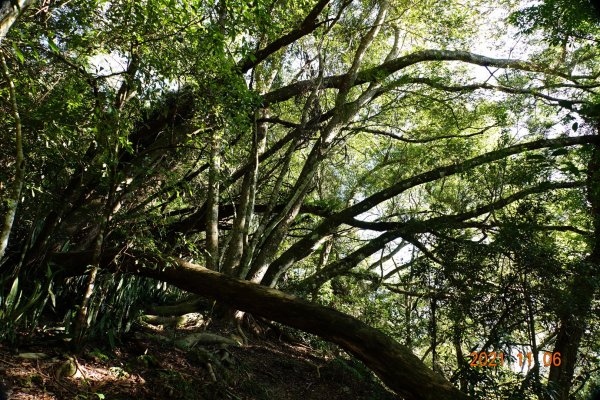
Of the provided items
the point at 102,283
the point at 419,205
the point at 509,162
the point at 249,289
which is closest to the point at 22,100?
the point at 102,283

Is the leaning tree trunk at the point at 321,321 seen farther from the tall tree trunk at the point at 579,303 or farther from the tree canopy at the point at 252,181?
the tall tree trunk at the point at 579,303

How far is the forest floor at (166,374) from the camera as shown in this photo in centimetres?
299

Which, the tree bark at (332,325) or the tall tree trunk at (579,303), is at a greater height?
the tall tree trunk at (579,303)

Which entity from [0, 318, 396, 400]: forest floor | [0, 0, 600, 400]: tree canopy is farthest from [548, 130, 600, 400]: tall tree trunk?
[0, 318, 396, 400]: forest floor

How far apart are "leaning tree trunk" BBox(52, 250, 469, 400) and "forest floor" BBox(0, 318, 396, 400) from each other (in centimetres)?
78

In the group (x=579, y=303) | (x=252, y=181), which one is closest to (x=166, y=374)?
(x=252, y=181)

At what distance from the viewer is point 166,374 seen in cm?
369

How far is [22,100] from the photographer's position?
3789 millimetres

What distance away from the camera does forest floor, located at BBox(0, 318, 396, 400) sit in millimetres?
2992

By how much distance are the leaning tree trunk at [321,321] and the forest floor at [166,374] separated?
2.56ft

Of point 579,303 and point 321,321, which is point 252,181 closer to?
point 321,321

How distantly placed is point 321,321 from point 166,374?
1.55 metres

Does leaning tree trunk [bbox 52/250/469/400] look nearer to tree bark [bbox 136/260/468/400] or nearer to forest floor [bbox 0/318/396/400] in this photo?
tree bark [bbox 136/260/468/400]

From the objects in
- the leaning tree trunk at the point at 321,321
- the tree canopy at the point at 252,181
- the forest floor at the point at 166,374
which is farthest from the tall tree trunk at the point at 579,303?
the forest floor at the point at 166,374
